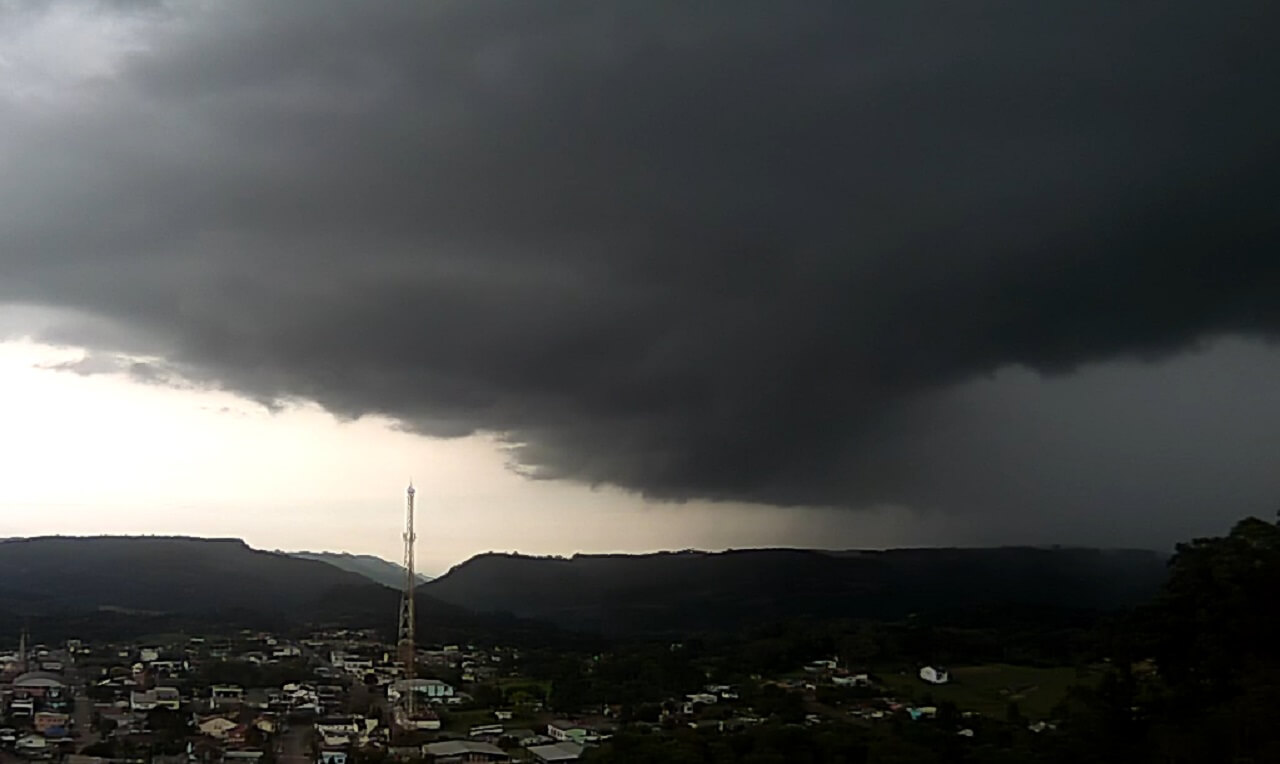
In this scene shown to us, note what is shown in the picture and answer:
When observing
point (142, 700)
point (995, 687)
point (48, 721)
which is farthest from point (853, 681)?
point (48, 721)

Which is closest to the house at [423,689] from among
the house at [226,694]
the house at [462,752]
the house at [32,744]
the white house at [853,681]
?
the house at [226,694]

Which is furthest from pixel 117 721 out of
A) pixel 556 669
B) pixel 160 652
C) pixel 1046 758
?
pixel 1046 758

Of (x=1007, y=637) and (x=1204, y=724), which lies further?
(x=1007, y=637)

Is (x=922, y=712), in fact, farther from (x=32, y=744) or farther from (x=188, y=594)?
(x=188, y=594)

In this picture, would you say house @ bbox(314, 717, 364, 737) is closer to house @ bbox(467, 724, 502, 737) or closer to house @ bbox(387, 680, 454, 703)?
house @ bbox(467, 724, 502, 737)

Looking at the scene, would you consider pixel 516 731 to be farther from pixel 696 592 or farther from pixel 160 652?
pixel 696 592
